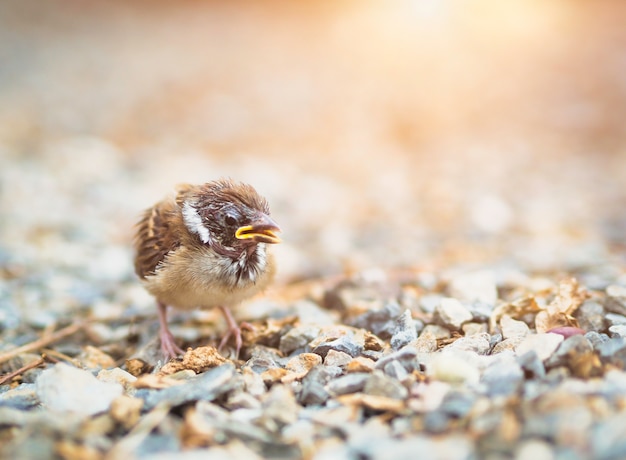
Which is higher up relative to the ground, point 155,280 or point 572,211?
point 572,211

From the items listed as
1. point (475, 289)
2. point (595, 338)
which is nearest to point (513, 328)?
point (595, 338)

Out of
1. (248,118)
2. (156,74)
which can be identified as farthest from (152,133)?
(156,74)

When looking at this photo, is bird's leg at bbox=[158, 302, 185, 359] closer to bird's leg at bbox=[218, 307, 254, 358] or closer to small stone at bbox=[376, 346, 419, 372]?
bird's leg at bbox=[218, 307, 254, 358]

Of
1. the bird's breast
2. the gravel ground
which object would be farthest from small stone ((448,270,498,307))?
the bird's breast

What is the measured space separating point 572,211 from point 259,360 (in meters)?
4.80

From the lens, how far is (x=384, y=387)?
2.51m

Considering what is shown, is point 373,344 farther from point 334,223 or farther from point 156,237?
point 334,223

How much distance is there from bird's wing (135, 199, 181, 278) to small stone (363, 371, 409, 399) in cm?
158

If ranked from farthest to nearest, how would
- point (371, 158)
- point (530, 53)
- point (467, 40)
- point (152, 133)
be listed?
point (467, 40)
point (530, 53)
point (152, 133)
point (371, 158)

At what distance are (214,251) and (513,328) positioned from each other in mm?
1678

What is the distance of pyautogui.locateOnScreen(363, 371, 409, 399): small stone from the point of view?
2475 millimetres

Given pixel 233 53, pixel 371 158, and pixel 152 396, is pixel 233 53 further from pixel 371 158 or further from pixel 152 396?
pixel 152 396

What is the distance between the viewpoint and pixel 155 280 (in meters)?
3.67

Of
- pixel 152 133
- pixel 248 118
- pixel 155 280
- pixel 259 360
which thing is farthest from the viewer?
pixel 248 118
